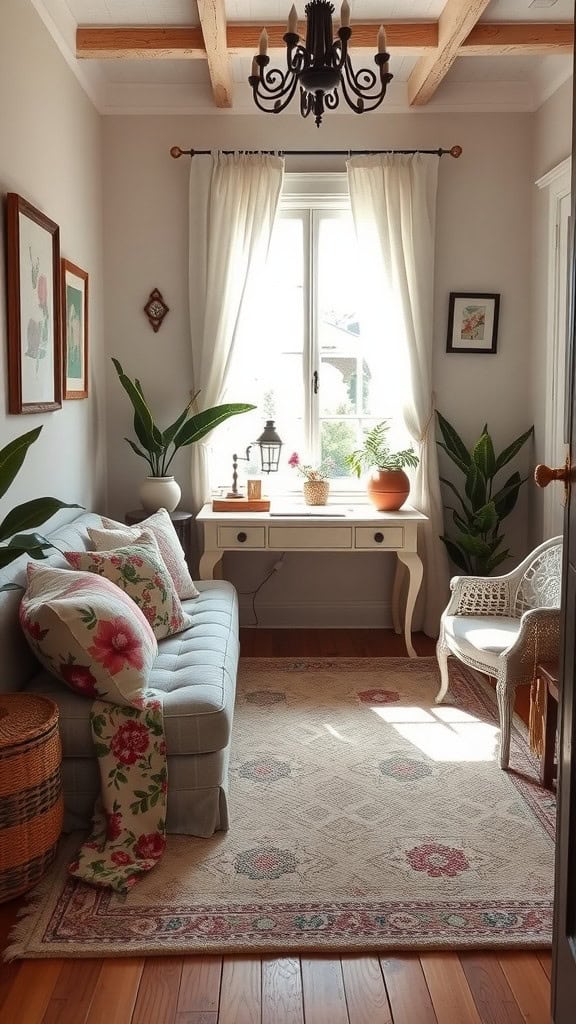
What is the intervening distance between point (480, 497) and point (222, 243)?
1823 mm

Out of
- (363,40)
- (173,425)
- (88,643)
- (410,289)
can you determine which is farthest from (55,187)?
(88,643)

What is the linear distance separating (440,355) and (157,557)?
2.17 meters

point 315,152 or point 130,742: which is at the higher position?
point 315,152

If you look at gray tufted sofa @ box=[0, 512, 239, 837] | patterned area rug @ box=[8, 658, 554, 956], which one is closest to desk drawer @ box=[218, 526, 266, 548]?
patterned area rug @ box=[8, 658, 554, 956]

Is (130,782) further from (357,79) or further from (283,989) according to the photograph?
(357,79)

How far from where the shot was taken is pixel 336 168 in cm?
470

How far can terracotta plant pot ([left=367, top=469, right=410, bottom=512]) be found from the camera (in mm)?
4496

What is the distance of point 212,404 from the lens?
4.69 metres

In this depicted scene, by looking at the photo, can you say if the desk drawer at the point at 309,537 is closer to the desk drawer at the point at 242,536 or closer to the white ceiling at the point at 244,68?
the desk drawer at the point at 242,536

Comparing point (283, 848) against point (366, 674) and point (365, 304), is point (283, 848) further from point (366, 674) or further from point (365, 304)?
point (365, 304)

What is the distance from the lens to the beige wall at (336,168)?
15.4 ft

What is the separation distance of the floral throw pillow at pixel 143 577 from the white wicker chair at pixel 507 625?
109 cm

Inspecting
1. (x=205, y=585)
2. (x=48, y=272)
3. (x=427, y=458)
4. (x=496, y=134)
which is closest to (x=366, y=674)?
(x=205, y=585)

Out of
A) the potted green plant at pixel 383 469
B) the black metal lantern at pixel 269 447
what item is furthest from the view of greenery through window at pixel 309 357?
the potted green plant at pixel 383 469
